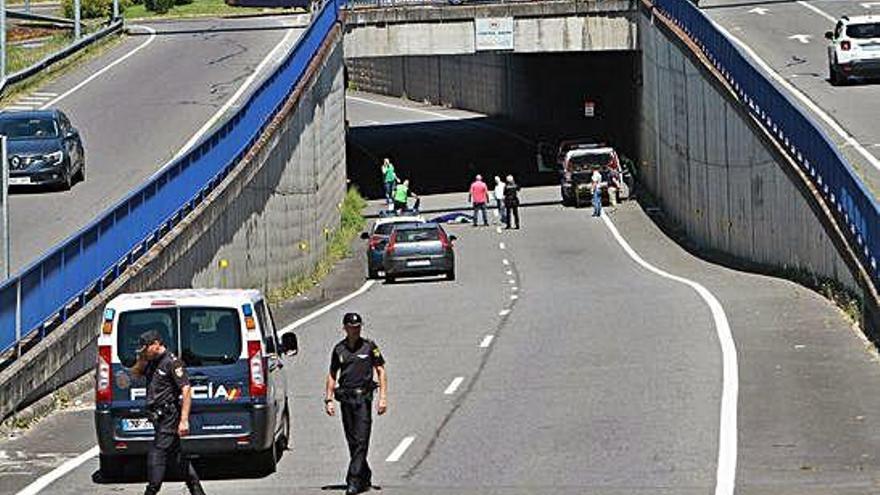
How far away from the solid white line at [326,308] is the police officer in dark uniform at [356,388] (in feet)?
53.5

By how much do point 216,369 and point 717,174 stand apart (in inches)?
1277

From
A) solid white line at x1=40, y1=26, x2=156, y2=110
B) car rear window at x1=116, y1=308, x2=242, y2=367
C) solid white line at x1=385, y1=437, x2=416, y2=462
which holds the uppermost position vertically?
solid white line at x1=40, y1=26, x2=156, y2=110

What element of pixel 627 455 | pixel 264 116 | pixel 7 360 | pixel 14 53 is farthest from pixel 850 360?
pixel 14 53

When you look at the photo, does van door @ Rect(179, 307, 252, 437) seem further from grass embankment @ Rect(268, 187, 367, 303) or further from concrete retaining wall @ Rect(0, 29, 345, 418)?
grass embankment @ Rect(268, 187, 367, 303)

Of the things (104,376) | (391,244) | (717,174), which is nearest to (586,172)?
(717,174)

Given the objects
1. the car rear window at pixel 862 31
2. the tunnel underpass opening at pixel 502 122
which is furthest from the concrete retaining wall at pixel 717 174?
the tunnel underpass opening at pixel 502 122

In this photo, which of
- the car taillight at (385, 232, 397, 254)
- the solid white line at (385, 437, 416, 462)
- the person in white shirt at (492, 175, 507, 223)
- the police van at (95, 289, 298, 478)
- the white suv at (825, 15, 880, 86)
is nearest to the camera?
the police van at (95, 289, 298, 478)

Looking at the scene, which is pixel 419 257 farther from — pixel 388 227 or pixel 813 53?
pixel 813 53

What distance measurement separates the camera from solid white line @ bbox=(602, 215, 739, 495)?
55.3 feet

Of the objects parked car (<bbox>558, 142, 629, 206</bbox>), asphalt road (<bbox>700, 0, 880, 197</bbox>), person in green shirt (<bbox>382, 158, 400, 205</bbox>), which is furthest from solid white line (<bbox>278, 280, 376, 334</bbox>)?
parked car (<bbox>558, 142, 629, 206</bbox>)

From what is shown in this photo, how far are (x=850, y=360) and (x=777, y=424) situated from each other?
487 cm

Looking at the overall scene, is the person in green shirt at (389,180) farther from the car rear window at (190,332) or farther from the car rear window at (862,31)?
the car rear window at (190,332)

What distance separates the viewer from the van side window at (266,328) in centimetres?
1777

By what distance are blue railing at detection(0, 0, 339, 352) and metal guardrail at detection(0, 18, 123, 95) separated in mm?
14395
